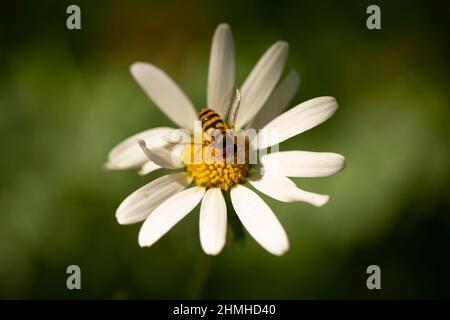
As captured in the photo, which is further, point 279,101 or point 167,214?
point 279,101

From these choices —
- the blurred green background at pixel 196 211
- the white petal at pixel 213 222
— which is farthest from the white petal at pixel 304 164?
the blurred green background at pixel 196 211

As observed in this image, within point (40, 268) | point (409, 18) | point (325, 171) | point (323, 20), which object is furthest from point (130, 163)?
point (409, 18)

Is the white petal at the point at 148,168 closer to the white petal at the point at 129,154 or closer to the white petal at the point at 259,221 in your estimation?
the white petal at the point at 129,154

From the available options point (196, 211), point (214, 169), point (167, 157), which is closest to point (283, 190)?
point (214, 169)

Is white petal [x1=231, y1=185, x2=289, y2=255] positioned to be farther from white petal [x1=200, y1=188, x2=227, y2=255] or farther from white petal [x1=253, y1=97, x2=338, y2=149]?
white petal [x1=253, y1=97, x2=338, y2=149]

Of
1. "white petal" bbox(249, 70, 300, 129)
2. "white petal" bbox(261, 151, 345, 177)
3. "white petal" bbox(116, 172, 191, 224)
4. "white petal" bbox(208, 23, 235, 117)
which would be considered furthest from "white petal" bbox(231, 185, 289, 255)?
"white petal" bbox(208, 23, 235, 117)

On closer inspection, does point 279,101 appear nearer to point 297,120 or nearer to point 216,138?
point 297,120
